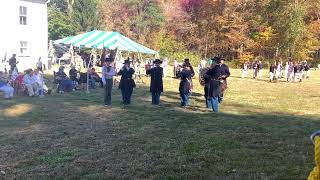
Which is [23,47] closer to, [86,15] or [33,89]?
[33,89]

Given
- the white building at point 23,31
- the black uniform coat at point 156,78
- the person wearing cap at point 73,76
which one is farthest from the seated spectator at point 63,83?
the white building at point 23,31

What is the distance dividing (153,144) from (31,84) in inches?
429

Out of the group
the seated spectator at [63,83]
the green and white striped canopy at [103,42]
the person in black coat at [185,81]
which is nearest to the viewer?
the person in black coat at [185,81]

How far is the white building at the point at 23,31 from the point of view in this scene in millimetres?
32125

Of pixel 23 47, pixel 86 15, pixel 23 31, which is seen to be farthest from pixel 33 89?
pixel 86 15

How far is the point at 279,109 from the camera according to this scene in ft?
54.4

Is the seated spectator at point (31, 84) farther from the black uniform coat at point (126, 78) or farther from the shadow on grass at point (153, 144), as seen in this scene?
the black uniform coat at point (126, 78)

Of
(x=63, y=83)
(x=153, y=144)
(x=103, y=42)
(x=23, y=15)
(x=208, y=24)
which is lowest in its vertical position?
(x=153, y=144)

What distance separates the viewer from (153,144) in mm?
9656

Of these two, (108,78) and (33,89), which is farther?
(33,89)

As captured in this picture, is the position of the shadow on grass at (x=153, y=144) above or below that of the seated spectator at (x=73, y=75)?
below

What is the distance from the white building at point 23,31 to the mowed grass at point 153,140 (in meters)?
16.0

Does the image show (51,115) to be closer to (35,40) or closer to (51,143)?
(51,143)

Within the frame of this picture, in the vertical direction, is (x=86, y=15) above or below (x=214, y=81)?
above
